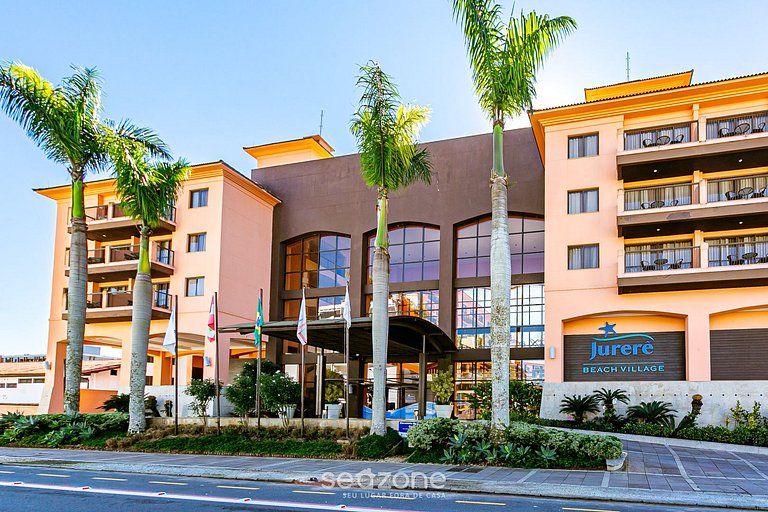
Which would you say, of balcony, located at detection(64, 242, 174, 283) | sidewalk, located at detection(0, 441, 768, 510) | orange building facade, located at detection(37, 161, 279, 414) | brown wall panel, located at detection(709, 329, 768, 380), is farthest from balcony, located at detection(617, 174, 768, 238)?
balcony, located at detection(64, 242, 174, 283)

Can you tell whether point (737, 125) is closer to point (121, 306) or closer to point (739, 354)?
point (739, 354)

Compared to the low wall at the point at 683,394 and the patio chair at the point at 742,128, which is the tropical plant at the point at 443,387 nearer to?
the low wall at the point at 683,394

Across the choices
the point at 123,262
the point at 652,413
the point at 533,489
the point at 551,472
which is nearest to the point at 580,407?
the point at 652,413

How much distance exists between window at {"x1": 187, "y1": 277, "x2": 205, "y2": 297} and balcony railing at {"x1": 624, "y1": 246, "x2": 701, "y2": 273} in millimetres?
22543

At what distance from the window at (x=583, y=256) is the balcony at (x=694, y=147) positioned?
355 cm

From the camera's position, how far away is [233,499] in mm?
13031

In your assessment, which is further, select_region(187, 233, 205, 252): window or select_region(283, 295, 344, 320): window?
select_region(283, 295, 344, 320): window

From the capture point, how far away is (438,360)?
118ft

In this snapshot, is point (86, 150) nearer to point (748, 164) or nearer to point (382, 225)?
point (382, 225)

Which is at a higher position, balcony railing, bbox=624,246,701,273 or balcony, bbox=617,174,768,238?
balcony, bbox=617,174,768,238

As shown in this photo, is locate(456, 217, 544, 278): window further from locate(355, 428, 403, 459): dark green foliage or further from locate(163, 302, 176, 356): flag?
locate(355, 428, 403, 459): dark green foliage

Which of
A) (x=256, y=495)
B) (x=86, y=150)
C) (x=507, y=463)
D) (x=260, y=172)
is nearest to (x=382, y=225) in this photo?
(x=507, y=463)

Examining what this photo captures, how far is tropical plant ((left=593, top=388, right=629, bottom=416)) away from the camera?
94.4 ft

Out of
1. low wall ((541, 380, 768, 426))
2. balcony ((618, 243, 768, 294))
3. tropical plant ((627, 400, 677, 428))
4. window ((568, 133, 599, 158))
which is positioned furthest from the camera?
window ((568, 133, 599, 158))
